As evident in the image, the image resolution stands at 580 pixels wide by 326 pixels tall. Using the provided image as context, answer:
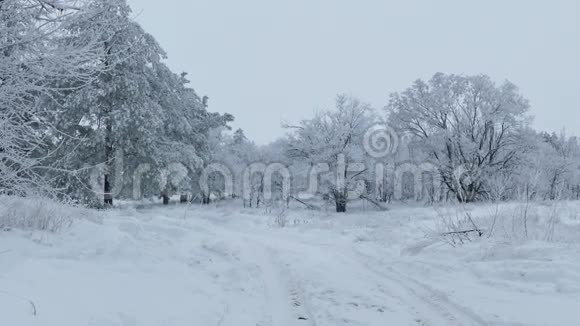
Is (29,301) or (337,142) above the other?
(337,142)

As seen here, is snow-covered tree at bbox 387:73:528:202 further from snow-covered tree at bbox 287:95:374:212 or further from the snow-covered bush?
the snow-covered bush

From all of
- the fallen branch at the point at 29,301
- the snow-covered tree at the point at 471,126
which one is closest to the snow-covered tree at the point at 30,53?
the fallen branch at the point at 29,301

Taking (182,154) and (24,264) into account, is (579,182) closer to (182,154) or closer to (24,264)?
(182,154)

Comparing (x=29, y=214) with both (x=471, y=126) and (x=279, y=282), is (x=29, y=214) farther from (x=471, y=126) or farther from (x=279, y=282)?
(x=471, y=126)

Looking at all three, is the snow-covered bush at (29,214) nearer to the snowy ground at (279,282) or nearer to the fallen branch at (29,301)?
the snowy ground at (279,282)

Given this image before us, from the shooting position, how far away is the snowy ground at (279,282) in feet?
13.4

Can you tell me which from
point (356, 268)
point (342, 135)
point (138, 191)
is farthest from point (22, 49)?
point (342, 135)

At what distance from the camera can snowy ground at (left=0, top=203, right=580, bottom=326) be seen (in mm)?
4094

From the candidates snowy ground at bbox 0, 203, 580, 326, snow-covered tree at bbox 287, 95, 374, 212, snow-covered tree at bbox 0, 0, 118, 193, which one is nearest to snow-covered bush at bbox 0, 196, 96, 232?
snowy ground at bbox 0, 203, 580, 326

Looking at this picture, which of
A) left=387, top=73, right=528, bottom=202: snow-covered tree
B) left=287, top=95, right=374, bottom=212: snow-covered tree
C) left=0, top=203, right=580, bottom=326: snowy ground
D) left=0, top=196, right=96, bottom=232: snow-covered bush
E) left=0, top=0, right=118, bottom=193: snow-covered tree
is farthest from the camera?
left=287, top=95, right=374, bottom=212: snow-covered tree

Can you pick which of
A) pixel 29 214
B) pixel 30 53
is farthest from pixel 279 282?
pixel 30 53

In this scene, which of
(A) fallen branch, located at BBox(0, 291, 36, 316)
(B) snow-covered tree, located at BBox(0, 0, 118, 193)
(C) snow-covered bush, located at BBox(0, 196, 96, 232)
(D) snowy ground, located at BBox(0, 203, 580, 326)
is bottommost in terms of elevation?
(D) snowy ground, located at BBox(0, 203, 580, 326)

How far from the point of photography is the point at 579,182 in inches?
1758

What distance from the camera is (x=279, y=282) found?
624 cm
